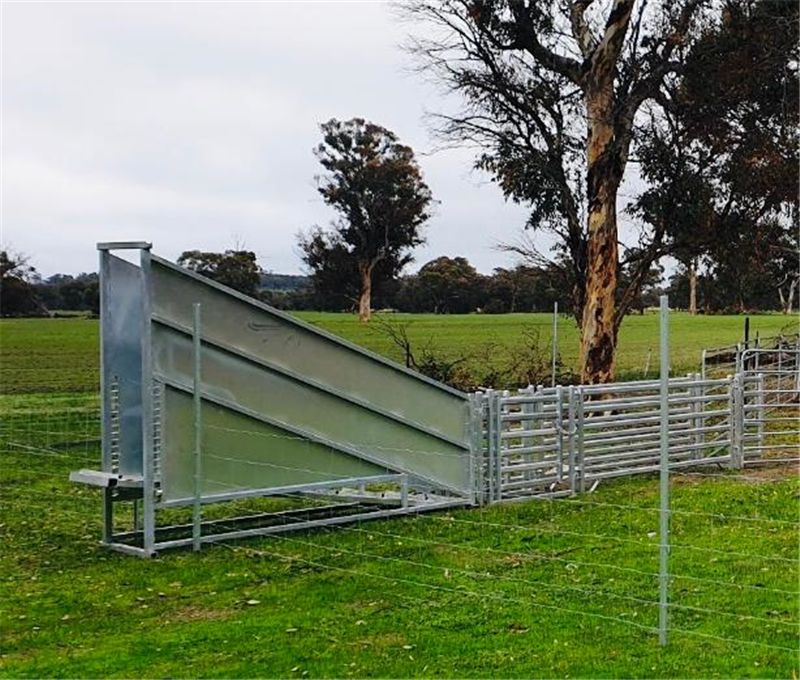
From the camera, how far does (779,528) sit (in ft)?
30.8

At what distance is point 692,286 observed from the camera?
3120 centimetres

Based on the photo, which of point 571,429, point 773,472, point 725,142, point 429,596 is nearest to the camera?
point 429,596

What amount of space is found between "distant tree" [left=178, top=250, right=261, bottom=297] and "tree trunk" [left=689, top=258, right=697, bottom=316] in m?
10.3

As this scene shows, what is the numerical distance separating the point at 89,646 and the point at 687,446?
9378 millimetres

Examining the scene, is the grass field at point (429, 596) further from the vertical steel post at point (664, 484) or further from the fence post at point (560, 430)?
the fence post at point (560, 430)

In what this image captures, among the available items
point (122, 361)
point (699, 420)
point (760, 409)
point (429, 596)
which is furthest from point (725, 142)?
point (429, 596)

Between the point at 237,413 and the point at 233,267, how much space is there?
682 inches

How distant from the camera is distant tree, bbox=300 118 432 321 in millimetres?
38656

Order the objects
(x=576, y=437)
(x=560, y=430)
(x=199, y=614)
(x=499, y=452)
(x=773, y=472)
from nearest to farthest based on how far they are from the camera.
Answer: (x=199, y=614), (x=499, y=452), (x=560, y=430), (x=576, y=437), (x=773, y=472)

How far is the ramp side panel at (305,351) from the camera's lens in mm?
9141

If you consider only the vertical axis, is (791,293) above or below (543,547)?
above

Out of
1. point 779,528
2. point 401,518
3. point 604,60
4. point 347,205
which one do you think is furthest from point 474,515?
point 347,205

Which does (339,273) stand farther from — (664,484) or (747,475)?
(664,484)

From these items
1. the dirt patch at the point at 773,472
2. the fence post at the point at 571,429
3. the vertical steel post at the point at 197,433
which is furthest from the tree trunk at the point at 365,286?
the vertical steel post at the point at 197,433
